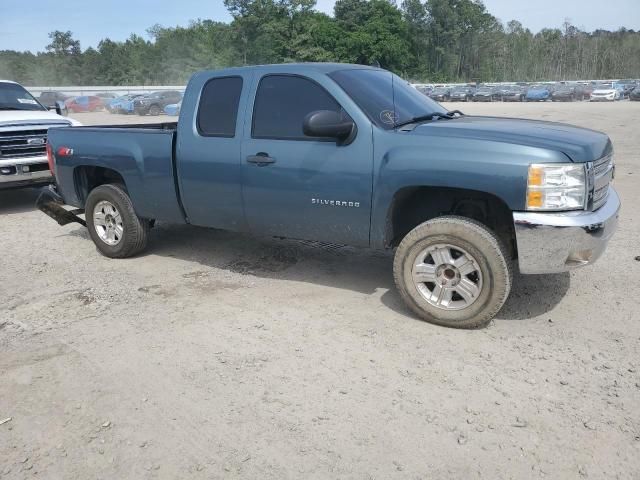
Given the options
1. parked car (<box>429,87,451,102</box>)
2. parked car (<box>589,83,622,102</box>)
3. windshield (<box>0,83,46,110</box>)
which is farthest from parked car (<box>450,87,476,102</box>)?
windshield (<box>0,83,46,110</box>)

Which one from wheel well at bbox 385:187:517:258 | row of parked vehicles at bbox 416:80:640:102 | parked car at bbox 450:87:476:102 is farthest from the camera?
parked car at bbox 450:87:476:102

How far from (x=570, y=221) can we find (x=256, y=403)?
2.32 m

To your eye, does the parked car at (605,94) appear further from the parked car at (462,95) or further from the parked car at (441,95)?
the parked car at (441,95)

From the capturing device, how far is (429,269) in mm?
4121

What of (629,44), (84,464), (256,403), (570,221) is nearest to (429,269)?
(570,221)

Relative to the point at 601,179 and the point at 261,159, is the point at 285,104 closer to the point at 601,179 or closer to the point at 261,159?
the point at 261,159

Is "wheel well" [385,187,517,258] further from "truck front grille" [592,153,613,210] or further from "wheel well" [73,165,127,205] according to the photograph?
"wheel well" [73,165,127,205]

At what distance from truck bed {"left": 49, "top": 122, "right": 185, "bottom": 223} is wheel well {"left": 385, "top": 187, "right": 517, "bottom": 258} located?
2.16m

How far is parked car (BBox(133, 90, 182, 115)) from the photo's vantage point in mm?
32906

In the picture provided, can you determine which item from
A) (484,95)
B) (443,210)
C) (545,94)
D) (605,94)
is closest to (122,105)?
(484,95)

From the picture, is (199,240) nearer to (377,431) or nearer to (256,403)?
(256,403)

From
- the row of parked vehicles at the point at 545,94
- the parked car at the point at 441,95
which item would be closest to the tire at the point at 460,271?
the row of parked vehicles at the point at 545,94

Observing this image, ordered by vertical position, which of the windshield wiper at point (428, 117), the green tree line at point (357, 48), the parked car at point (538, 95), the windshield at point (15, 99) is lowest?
the parked car at point (538, 95)

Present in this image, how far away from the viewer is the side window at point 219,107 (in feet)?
16.1
